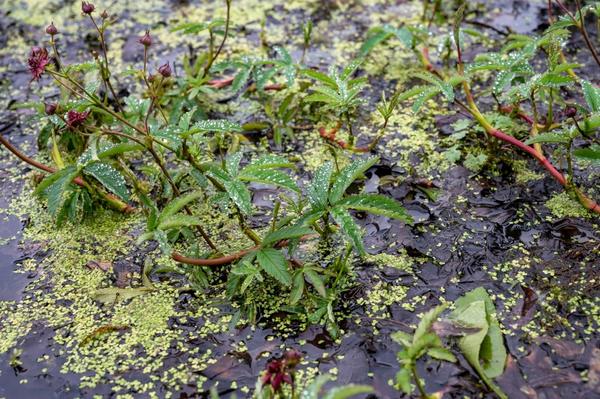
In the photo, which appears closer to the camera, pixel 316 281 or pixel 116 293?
pixel 316 281

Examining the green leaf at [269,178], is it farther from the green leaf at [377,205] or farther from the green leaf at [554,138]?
the green leaf at [554,138]

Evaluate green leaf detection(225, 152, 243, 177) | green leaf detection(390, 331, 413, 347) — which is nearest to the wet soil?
green leaf detection(390, 331, 413, 347)

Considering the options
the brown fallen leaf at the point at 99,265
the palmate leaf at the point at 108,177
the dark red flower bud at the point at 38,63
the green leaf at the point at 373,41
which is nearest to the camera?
the dark red flower bud at the point at 38,63

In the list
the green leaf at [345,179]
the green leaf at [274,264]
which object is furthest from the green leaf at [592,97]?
the green leaf at [274,264]

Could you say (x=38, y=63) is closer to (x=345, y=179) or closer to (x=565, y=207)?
(x=345, y=179)

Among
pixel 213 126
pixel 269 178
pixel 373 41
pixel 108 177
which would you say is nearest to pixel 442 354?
pixel 269 178

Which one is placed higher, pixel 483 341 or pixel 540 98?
pixel 540 98

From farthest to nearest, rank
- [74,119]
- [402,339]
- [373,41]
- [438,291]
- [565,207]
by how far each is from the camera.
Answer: [373,41] < [565,207] < [438,291] < [74,119] < [402,339]
